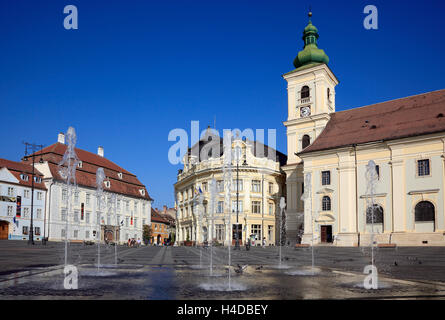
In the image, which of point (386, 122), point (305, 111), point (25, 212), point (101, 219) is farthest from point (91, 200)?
point (386, 122)

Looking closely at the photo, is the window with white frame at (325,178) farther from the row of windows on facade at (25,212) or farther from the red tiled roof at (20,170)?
the row of windows on facade at (25,212)

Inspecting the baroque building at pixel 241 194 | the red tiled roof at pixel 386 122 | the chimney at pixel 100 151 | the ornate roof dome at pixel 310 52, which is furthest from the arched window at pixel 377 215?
the chimney at pixel 100 151

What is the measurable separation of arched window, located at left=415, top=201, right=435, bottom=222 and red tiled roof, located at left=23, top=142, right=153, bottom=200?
44.9 metres

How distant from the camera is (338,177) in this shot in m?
43.5

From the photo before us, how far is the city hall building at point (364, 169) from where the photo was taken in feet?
124

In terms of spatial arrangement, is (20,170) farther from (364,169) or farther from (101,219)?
(364,169)

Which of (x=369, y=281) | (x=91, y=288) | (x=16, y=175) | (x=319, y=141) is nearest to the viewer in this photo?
(x=91, y=288)

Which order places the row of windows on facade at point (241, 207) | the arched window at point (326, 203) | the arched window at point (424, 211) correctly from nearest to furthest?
the arched window at point (424, 211) → the arched window at point (326, 203) → the row of windows on facade at point (241, 207)

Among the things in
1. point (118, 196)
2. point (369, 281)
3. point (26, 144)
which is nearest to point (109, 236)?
point (118, 196)

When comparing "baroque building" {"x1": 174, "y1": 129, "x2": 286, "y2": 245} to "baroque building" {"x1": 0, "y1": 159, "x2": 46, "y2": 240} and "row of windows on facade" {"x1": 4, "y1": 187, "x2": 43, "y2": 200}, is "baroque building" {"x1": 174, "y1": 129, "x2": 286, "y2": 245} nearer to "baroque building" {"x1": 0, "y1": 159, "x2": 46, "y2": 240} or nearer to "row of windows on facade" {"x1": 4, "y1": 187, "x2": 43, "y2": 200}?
"baroque building" {"x1": 0, "y1": 159, "x2": 46, "y2": 240}

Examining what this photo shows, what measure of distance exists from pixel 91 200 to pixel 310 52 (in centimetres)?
3840

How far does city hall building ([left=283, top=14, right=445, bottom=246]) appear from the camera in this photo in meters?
37.7
